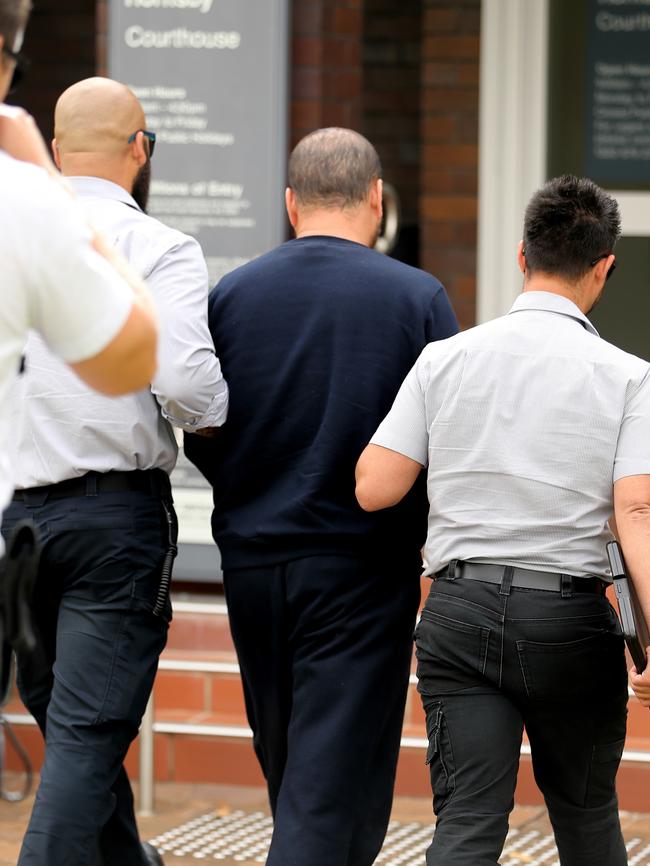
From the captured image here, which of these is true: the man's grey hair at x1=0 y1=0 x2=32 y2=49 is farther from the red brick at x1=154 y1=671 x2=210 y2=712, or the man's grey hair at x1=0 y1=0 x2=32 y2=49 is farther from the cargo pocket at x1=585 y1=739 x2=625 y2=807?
the red brick at x1=154 y1=671 x2=210 y2=712

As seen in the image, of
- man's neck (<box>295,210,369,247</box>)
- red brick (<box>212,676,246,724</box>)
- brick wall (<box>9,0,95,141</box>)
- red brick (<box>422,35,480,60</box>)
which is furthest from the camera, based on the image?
brick wall (<box>9,0,95,141</box>)

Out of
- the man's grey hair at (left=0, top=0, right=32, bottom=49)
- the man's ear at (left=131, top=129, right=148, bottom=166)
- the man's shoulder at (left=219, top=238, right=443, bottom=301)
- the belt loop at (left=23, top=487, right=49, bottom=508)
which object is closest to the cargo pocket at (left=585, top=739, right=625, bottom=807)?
the man's shoulder at (left=219, top=238, right=443, bottom=301)

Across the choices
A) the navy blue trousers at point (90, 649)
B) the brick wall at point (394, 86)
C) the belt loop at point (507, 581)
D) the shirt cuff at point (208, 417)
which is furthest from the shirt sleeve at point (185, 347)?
the brick wall at point (394, 86)

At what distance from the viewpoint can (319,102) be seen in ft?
17.8

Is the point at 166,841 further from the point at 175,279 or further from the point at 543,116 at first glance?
the point at 543,116

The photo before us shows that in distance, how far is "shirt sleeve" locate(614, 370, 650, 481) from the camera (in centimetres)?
300

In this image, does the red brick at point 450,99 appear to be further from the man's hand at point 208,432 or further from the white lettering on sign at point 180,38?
the man's hand at point 208,432

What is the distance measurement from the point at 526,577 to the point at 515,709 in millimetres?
291

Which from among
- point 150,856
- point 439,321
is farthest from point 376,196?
point 150,856

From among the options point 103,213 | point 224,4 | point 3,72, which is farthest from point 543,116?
point 3,72

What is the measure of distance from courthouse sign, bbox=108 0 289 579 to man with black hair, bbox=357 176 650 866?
2226 mm

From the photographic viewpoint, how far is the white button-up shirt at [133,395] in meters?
3.32

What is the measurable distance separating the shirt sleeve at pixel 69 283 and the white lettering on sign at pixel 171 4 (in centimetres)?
340

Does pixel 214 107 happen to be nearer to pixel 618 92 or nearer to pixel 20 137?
pixel 618 92
